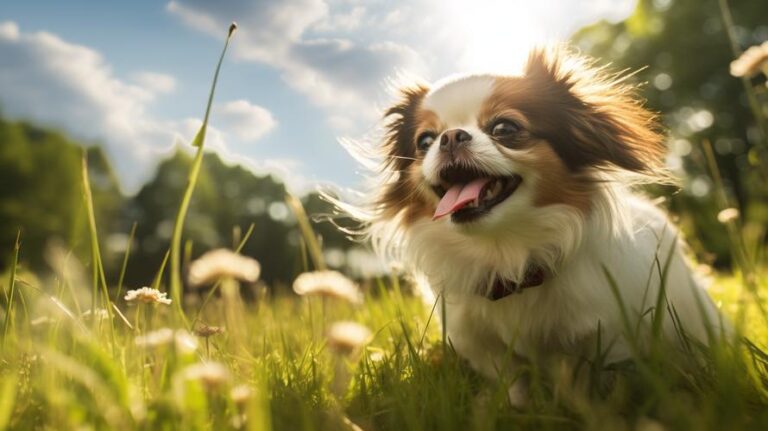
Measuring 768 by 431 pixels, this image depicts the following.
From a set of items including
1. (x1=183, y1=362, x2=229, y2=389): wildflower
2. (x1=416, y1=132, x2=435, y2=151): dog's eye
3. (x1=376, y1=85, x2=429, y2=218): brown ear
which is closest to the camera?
(x1=183, y1=362, x2=229, y2=389): wildflower

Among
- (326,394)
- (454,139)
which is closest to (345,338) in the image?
(326,394)

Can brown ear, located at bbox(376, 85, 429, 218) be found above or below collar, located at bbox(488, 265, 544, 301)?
above

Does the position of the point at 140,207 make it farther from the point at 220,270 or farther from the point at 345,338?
the point at 345,338

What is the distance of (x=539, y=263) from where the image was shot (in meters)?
2.45

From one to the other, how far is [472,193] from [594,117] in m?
0.70

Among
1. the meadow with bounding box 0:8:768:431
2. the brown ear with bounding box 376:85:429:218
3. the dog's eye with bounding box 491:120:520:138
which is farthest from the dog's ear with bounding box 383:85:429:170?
the meadow with bounding box 0:8:768:431

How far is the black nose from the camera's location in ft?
7.97

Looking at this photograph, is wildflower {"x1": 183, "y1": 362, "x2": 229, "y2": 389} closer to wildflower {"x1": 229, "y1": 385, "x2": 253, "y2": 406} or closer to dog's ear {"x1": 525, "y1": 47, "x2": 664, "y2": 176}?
wildflower {"x1": 229, "y1": 385, "x2": 253, "y2": 406}

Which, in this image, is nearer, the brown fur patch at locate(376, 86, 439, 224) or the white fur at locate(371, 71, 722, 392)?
the white fur at locate(371, 71, 722, 392)

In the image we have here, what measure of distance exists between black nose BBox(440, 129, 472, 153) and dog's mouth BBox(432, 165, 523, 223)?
77 millimetres

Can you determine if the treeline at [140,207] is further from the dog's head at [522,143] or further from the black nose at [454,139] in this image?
the black nose at [454,139]

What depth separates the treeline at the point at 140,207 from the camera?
49.4ft

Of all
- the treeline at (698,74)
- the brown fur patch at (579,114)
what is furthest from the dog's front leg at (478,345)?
the treeline at (698,74)

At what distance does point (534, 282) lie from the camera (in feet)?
7.79
